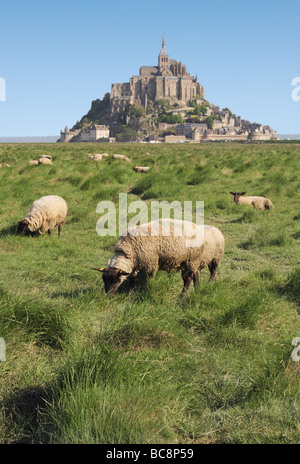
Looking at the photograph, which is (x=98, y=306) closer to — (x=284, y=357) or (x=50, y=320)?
(x=50, y=320)

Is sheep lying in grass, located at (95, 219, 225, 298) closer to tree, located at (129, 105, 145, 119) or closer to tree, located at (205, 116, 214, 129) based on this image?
tree, located at (205, 116, 214, 129)

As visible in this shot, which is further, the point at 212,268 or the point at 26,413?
the point at 212,268

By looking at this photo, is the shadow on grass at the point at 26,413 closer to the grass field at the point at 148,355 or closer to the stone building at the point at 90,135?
the grass field at the point at 148,355

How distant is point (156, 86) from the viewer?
150 metres

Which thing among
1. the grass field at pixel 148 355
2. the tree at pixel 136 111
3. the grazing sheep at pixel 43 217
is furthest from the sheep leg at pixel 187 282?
the tree at pixel 136 111

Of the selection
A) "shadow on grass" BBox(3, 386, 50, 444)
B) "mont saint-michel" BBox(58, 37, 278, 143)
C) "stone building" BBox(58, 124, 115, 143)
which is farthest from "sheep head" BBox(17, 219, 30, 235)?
"stone building" BBox(58, 124, 115, 143)

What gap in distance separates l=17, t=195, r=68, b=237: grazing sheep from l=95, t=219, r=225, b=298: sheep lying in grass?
3337 millimetres

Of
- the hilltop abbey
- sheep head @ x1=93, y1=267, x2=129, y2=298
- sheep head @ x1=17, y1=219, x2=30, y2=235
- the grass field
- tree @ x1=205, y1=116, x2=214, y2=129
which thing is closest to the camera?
the grass field

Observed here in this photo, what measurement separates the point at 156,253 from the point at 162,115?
146 m

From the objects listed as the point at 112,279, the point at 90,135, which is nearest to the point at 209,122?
the point at 90,135

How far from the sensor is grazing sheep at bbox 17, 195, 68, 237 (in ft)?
25.3

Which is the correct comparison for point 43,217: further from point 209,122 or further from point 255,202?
point 209,122
